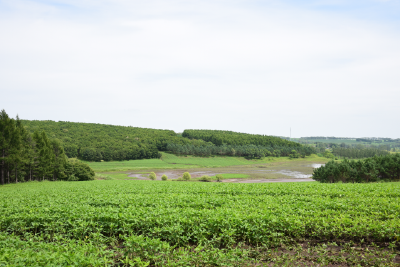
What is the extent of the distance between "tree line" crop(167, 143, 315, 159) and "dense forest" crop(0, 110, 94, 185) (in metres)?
84.0

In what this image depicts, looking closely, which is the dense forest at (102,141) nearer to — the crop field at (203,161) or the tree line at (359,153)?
the crop field at (203,161)

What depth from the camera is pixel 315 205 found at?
37.7 feet

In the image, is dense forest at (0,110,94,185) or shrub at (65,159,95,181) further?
shrub at (65,159,95,181)

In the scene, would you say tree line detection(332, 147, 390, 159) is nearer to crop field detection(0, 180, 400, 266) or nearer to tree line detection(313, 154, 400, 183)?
tree line detection(313, 154, 400, 183)

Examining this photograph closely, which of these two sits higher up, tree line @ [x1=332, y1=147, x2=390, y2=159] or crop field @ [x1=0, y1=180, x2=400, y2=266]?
crop field @ [x1=0, y1=180, x2=400, y2=266]

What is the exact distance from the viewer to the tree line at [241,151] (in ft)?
446

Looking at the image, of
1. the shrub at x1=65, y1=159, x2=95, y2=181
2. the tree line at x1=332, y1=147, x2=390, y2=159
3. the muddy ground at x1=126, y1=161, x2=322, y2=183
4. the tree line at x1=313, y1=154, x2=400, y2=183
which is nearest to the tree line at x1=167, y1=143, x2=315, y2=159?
the tree line at x1=332, y1=147, x2=390, y2=159

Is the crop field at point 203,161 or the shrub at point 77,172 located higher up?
the shrub at point 77,172

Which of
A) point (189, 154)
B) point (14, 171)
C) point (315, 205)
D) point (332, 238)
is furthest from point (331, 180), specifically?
point (189, 154)

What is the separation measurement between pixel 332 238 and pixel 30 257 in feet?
30.5

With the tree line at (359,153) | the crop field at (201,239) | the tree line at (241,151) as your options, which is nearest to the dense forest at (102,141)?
the tree line at (241,151)

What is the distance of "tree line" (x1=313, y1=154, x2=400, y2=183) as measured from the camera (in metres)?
43.2

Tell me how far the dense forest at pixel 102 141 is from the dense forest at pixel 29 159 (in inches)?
2364

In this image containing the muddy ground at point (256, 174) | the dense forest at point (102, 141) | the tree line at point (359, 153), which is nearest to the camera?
the muddy ground at point (256, 174)
